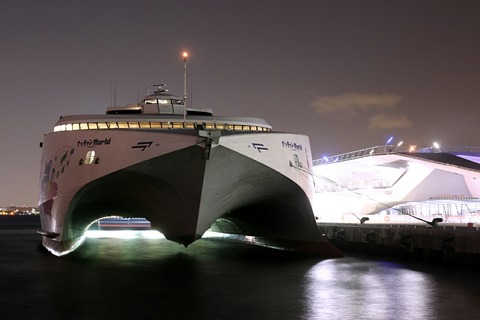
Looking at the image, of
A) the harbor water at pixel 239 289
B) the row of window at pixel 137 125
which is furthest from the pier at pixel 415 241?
the row of window at pixel 137 125

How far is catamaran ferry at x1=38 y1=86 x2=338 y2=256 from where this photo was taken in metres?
22.6

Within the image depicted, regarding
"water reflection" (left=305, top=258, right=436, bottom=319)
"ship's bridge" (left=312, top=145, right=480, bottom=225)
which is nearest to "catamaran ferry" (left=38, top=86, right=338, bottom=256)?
"water reflection" (left=305, top=258, right=436, bottom=319)

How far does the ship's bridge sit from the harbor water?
16.0 meters

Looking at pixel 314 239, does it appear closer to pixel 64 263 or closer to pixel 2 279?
pixel 64 263

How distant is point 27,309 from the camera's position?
52.6 ft

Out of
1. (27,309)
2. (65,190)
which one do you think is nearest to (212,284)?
(27,309)

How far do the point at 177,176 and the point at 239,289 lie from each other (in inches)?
242

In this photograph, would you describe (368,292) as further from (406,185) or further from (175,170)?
(406,185)

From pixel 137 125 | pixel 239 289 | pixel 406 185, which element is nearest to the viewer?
pixel 239 289

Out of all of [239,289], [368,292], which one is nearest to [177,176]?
[239,289]

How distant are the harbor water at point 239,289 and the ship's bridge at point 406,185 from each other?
52.6 ft

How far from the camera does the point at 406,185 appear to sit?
48875 millimetres

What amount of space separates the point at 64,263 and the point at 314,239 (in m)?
12.9

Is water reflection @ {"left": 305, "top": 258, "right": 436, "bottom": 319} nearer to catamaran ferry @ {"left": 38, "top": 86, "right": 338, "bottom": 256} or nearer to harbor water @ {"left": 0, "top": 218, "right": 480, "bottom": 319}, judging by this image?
harbor water @ {"left": 0, "top": 218, "right": 480, "bottom": 319}
